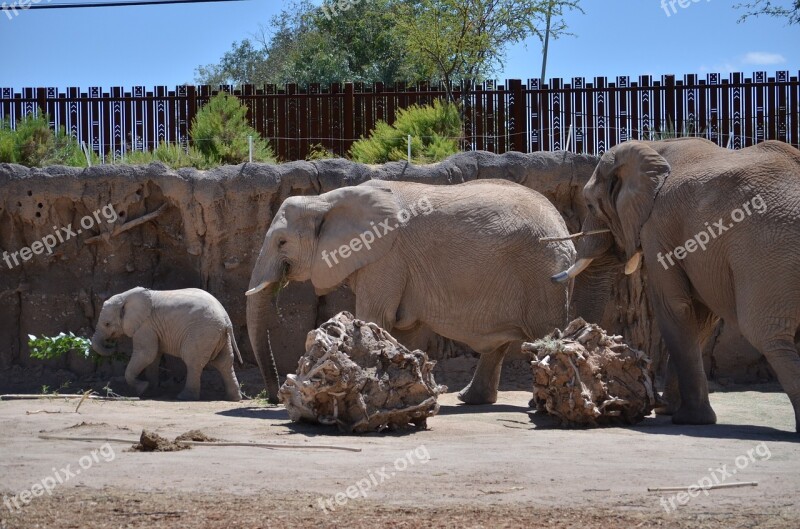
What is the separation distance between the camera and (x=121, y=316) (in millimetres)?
13750

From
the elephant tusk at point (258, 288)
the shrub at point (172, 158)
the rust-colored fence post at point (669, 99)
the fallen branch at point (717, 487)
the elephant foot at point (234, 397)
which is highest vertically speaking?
the rust-colored fence post at point (669, 99)

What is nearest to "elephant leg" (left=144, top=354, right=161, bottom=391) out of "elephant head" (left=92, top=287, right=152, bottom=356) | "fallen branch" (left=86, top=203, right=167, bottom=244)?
"elephant head" (left=92, top=287, right=152, bottom=356)

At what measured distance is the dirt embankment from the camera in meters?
15.0

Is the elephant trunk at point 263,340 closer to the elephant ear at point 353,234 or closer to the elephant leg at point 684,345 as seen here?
the elephant ear at point 353,234

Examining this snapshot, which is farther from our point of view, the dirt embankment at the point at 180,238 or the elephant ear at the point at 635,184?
the dirt embankment at the point at 180,238

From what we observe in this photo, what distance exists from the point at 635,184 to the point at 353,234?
120 inches

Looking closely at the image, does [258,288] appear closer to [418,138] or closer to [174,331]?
[174,331]

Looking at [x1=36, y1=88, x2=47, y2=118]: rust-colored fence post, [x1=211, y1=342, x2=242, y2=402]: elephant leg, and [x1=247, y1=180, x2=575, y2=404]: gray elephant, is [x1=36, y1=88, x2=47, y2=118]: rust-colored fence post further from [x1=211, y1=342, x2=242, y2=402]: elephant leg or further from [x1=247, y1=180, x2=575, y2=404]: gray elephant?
[x1=247, y1=180, x2=575, y2=404]: gray elephant

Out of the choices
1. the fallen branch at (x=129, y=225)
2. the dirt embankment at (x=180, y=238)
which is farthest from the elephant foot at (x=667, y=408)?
the fallen branch at (x=129, y=225)

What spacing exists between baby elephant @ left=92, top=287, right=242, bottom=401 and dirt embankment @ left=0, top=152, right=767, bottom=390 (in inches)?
53.4

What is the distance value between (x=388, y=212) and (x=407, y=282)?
770 mm

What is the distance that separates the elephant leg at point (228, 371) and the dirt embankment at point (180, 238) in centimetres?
126

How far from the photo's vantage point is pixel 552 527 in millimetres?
6301

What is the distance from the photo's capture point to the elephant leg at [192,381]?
13.4 metres
